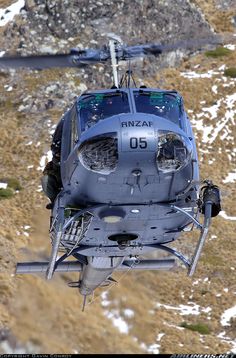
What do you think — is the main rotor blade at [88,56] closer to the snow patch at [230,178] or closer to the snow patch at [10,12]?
the snow patch at [230,178]

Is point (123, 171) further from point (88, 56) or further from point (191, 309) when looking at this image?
point (191, 309)

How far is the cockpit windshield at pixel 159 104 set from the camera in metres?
20.7

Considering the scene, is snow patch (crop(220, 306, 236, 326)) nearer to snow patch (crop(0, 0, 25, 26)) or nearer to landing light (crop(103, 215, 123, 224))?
landing light (crop(103, 215, 123, 224))

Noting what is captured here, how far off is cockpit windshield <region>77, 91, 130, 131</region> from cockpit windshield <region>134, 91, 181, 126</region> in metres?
0.30

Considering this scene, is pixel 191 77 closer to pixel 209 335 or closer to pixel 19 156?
pixel 19 156

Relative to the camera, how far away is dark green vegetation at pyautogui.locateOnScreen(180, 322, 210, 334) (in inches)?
1379

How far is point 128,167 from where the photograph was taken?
1955 centimetres

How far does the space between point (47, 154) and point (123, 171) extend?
26536 mm

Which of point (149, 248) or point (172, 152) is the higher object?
point (172, 152)

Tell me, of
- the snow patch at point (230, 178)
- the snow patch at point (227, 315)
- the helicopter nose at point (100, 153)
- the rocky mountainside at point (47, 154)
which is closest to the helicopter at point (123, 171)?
the helicopter nose at point (100, 153)

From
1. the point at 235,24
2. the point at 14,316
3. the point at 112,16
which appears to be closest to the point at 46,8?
the point at 112,16

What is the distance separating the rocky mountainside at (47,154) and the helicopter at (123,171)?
4.19 m

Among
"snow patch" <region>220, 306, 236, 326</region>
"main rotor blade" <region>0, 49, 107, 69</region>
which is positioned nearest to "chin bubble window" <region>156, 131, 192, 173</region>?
"main rotor blade" <region>0, 49, 107, 69</region>

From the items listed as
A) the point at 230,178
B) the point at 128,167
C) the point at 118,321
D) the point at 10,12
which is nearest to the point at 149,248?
the point at 128,167
